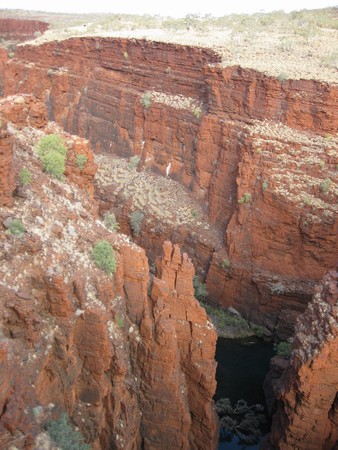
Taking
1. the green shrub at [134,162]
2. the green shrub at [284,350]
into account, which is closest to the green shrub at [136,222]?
the green shrub at [134,162]

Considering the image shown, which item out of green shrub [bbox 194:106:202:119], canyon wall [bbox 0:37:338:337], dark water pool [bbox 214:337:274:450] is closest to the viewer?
dark water pool [bbox 214:337:274:450]

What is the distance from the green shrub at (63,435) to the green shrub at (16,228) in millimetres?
3387

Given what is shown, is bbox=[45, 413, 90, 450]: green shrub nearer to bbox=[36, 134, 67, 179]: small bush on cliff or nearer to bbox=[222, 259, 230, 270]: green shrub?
bbox=[36, 134, 67, 179]: small bush on cliff

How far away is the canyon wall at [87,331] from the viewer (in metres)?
8.03

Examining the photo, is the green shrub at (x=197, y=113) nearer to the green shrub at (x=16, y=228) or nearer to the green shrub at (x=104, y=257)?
the green shrub at (x=104, y=257)

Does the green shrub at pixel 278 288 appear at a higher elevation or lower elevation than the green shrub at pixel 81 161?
lower

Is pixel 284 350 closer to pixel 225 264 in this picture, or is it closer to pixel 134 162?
pixel 225 264

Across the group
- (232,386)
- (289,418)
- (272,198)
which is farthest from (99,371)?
(272,198)

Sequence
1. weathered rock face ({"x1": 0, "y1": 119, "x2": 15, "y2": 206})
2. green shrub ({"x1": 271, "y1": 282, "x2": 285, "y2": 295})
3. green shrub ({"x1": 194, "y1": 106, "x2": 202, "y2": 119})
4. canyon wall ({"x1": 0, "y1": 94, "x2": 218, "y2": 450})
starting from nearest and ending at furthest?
1. canyon wall ({"x1": 0, "y1": 94, "x2": 218, "y2": 450})
2. weathered rock face ({"x1": 0, "y1": 119, "x2": 15, "y2": 206})
3. green shrub ({"x1": 271, "y1": 282, "x2": 285, "y2": 295})
4. green shrub ({"x1": 194, "y1": 106, "x2": 202, "y2": 119})

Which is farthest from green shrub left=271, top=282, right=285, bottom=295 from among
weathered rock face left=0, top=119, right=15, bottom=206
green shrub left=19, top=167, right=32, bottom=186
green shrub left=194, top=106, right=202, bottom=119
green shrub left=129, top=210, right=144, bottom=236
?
weathered rock face left=0, top=119, right=15, bottom=206

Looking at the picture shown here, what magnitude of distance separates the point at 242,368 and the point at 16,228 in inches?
506

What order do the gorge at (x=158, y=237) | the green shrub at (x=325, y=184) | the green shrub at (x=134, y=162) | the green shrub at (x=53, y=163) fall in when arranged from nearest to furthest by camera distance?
the gorge at (x=158, y=237), the green shrub at (x=53, y=163), the green shrub at (x=325, y=184), the green shrub at (x=134, y=162)

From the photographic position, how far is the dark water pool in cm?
1773

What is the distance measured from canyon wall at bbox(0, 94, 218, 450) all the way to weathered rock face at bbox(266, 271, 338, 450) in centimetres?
203
